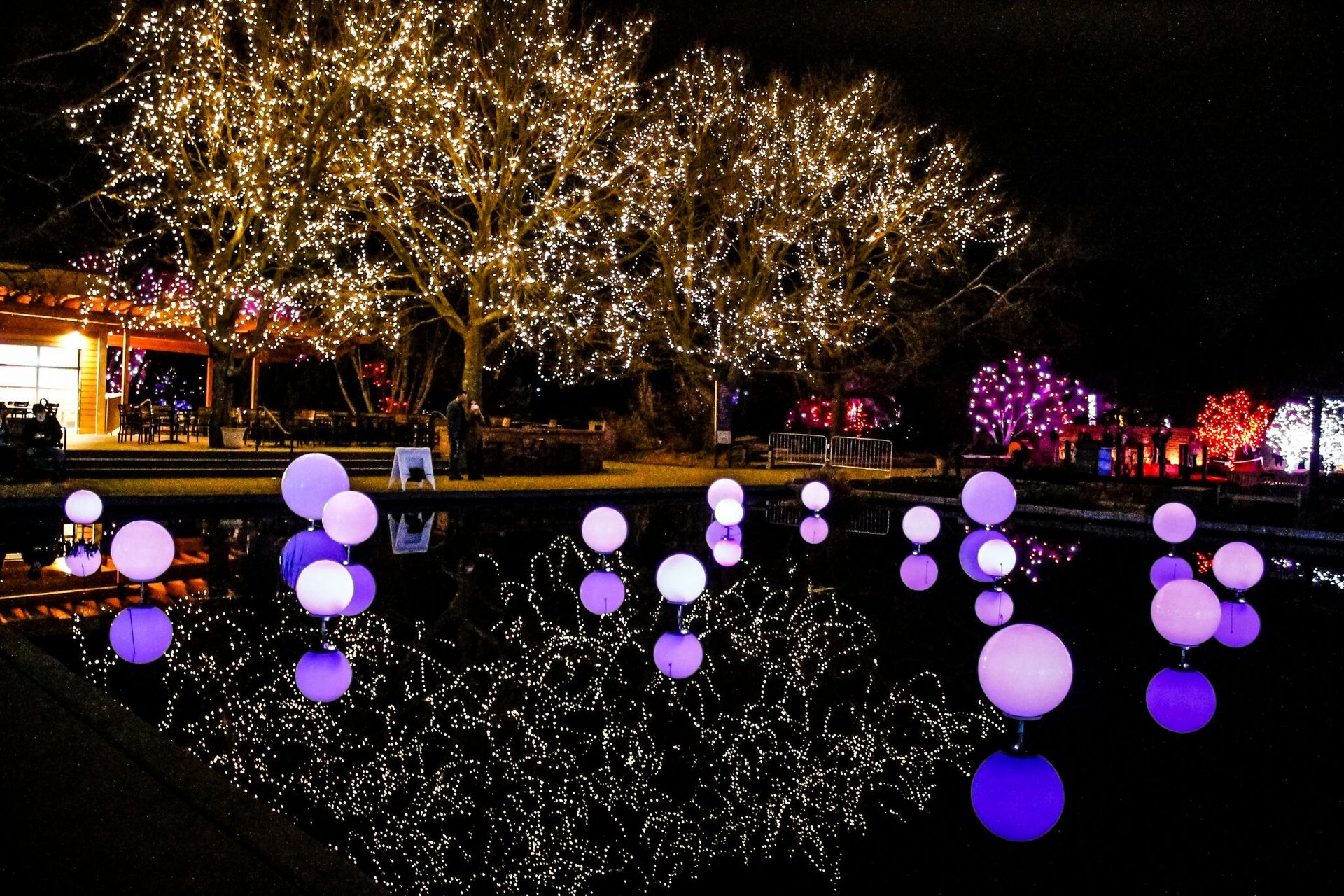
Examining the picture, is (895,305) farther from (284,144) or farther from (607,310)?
(284,144)

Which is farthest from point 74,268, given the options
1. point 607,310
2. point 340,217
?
point 607,310

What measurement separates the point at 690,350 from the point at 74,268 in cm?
1546

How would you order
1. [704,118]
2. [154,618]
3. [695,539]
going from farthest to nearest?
[704,118], [695,539], [154,618]

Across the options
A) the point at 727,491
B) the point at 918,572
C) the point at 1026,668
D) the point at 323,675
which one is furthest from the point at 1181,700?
the point at 727,491

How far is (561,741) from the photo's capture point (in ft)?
18.4

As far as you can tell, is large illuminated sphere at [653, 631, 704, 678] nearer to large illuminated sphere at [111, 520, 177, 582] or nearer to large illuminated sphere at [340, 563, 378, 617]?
large illuminated sphere at [340, 563, 378, 617]

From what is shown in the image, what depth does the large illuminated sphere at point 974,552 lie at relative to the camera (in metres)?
11.7

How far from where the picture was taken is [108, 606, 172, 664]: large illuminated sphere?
6965 mm

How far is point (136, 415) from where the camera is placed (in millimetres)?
25625

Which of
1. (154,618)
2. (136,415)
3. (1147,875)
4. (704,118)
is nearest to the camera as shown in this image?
(1147,875)

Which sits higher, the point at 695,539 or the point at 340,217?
the point at 340,217

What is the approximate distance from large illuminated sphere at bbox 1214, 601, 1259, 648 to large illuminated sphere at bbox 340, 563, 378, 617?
705 centimetres

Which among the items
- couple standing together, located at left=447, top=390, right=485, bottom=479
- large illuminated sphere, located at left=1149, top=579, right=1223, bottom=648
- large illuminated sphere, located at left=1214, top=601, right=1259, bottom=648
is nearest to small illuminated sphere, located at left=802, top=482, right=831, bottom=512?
couple standing together, located at left=447, top=390, right=485, bottom=479

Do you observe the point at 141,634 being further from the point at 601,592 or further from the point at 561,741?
the point at 601,592
